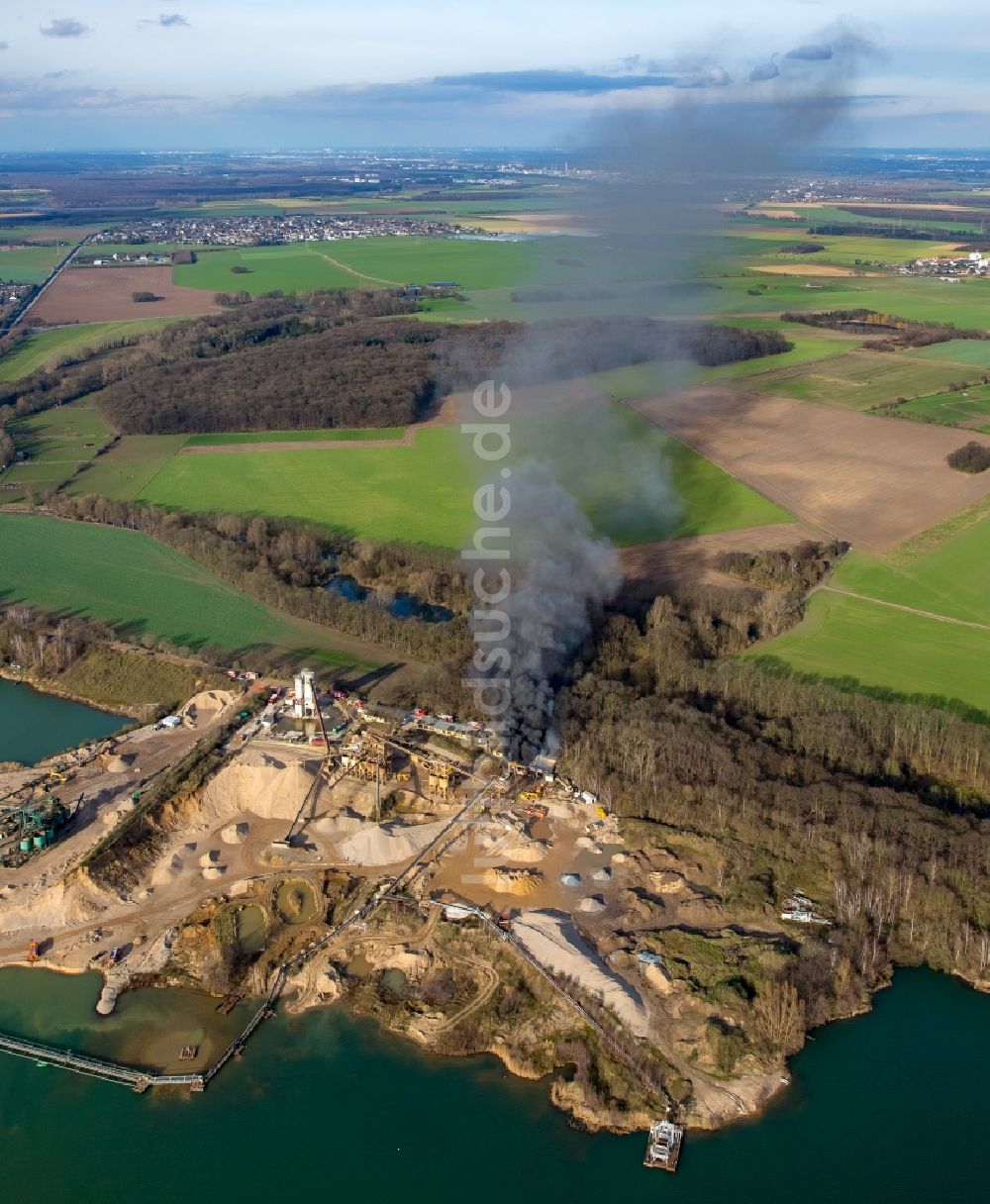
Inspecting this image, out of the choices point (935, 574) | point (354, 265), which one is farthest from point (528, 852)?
point (354, 265)

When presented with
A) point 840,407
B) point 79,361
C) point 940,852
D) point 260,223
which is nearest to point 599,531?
point 940,852

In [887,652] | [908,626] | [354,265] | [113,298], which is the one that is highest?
[354,265]

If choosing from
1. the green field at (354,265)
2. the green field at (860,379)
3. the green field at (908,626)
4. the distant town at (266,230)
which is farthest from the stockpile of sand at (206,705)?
the distant town at (266,230)

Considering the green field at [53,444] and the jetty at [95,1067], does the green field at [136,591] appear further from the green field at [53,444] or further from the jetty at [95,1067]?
the jetty at [95,1067]

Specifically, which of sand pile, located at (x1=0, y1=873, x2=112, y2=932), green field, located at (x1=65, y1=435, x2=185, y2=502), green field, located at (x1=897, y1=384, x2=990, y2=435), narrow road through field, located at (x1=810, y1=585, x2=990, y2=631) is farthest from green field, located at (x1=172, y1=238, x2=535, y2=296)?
sand pile, located at (x1=0, y1=873, x2=112, y2=932)

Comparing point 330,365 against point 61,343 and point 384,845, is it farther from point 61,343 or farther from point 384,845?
point 384,845

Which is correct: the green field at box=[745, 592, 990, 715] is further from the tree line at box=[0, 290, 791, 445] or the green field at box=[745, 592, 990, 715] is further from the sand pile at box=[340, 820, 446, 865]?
the tree line at box=[0, 290, 791, 445]

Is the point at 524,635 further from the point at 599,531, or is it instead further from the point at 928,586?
the point at 928,586
